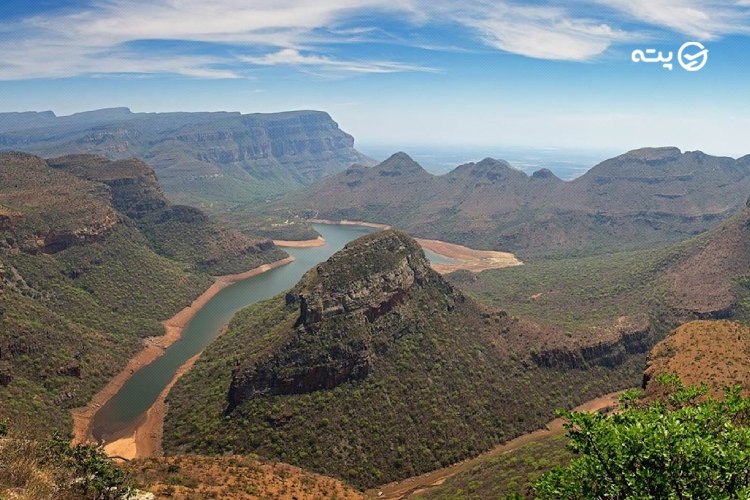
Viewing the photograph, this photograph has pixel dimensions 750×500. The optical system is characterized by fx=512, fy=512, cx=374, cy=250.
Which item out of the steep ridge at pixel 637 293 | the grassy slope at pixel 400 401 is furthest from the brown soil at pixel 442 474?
the steep ridge at pixel 637 293

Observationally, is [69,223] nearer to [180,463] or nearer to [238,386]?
[238,386]

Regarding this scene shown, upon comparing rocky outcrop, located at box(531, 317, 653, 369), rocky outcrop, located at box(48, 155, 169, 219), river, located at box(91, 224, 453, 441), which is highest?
rocky outcrop, located at box(48, 155, 169, 219)

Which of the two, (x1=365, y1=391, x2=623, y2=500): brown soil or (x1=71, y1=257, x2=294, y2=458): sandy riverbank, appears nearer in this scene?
(x1=365, y1=391, x2=623, y2=500): brown soil

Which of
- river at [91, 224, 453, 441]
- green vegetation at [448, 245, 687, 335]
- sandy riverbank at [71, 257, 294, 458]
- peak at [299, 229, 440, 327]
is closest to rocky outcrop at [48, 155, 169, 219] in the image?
sandy riverbank at [71, 257, 294, 458]

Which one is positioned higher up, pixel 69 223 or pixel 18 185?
pixel 18 185

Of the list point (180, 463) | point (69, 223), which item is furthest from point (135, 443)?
point (69, 223)

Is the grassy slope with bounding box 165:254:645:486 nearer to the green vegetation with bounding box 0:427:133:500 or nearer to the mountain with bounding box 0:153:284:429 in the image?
the mountain with bounding box 0:153:284:429
